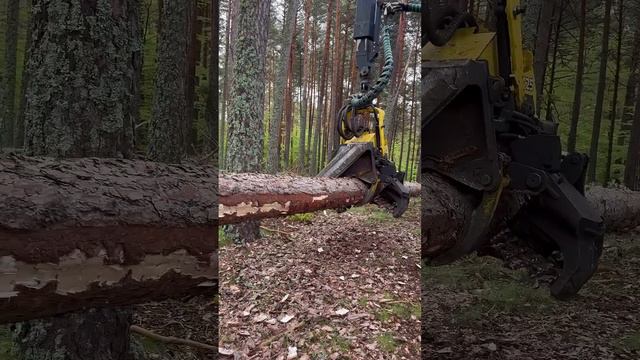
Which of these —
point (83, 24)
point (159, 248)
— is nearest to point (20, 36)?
point (83, 24)

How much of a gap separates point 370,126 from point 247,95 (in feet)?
2.80

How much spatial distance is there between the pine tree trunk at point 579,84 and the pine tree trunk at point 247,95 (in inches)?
67.2

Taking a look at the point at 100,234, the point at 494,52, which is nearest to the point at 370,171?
the point at 494,52

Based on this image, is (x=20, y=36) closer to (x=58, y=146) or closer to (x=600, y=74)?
(x=58, y=146)

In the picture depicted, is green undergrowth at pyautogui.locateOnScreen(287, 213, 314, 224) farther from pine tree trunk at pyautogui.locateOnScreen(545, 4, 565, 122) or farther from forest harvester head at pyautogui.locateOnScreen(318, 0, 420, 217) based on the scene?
pine tree trunk at pyautogui.locateOnScreen(545, 4, 565, 122)

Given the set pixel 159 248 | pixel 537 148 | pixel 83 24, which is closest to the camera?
pixel 159 248

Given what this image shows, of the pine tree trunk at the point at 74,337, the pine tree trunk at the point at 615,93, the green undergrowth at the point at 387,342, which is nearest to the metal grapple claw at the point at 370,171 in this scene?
the green undergrowth at the point at 387,342

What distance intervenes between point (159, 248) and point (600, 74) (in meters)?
1.32

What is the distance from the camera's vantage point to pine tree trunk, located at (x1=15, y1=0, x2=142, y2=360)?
1.03 metres

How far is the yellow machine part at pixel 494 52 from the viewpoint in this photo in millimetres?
1071

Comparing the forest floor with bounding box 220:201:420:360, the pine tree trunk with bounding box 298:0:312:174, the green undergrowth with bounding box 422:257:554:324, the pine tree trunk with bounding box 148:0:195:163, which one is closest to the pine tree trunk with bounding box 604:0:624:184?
the green undergrowth with bounding box 422:257:554:324

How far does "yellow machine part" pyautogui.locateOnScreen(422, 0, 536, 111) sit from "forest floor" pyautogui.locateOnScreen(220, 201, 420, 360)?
76cm

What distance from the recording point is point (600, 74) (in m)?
1.28

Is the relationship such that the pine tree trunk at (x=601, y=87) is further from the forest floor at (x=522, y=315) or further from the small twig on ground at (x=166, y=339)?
the small twig on ground at (x=166, y=339)
